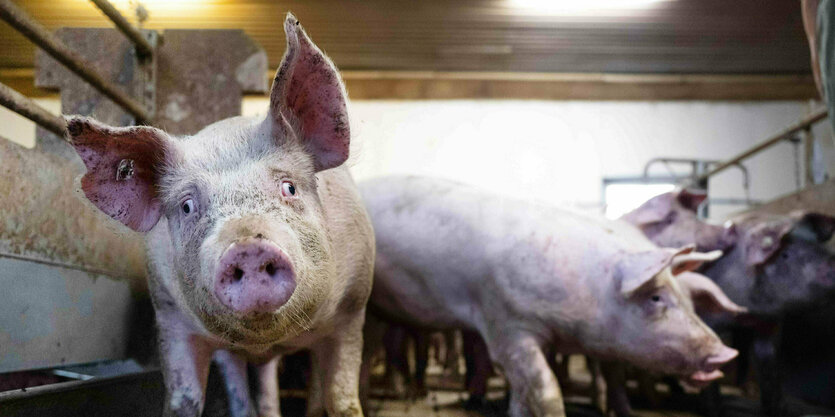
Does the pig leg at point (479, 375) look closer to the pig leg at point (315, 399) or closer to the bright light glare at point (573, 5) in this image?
the pig leg at point (315, 399)

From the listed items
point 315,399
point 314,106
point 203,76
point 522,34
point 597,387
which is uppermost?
point 522,34

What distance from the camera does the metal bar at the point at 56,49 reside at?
8.05 feet

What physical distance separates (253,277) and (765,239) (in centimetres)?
368

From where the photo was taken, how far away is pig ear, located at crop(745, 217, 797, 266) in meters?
4.34

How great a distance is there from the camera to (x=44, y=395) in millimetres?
2221

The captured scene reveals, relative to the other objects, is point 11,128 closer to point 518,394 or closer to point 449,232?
point 449,232

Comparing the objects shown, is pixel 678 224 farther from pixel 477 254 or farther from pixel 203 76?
pixel 203 76

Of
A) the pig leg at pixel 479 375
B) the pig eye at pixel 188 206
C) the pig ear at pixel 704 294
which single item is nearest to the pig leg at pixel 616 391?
the pig ear at pixel 704 294

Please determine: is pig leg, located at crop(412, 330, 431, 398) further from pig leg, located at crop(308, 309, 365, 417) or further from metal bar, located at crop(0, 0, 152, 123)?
metal bar, located at crop(0, 0, 152, 123)

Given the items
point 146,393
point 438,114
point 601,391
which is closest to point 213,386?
point 146,393

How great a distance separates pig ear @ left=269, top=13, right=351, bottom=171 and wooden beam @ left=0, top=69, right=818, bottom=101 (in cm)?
873

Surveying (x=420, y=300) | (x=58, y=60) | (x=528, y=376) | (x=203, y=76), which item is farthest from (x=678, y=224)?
(x=58, y=60)

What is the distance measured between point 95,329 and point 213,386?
55 cm

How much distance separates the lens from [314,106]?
87.9 inches
